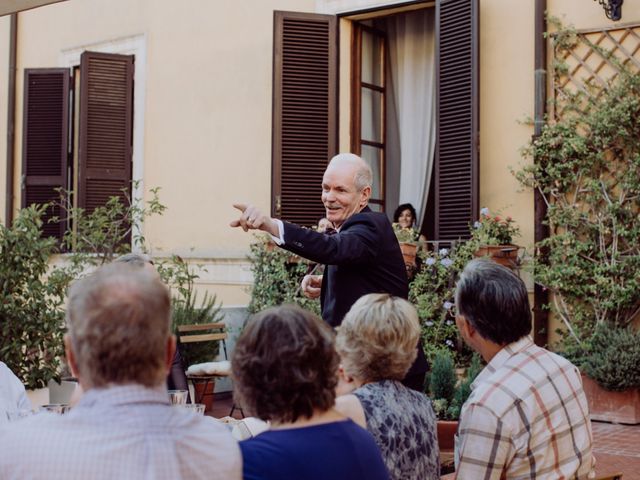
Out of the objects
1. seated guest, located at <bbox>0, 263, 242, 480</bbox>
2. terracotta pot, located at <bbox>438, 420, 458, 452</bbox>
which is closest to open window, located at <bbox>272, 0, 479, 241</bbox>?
terracotta pot, located at <bbox>438, 420, 458, 452</bbox>

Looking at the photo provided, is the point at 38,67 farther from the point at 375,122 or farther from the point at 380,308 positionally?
the point at 380,308

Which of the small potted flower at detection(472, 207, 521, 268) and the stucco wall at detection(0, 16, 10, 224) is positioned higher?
the stucco wall at detection(0, 16, 10, 224)

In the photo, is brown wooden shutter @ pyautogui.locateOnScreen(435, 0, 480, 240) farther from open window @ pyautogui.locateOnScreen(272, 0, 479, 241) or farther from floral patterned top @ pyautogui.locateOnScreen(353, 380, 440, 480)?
floral patterned top @ pyautogui.locateOnScreen(353, 380, 440, 480)

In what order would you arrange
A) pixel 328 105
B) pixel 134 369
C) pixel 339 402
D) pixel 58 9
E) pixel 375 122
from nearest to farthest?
pixel 134 369 < pixel 339 402 < pixel 328 105 < pixel 375 122 < pixel 58 9

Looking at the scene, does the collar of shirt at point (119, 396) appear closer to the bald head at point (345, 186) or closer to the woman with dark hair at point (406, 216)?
the bald head at point (345, 186)

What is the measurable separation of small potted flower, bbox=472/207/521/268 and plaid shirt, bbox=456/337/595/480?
514 cm

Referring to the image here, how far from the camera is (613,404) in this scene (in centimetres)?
671

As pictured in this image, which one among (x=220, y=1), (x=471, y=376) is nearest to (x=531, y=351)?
(x=471, y=376)

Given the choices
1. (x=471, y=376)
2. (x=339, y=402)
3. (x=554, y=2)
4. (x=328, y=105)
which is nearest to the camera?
(x=339, y=402)

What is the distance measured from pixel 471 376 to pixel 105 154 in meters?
6.17

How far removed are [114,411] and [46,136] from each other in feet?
33.2

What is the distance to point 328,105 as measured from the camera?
9.04m

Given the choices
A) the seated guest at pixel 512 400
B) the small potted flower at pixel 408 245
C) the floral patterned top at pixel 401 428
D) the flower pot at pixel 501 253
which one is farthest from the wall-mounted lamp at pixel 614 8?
the floral patterned top at pixel 401 428

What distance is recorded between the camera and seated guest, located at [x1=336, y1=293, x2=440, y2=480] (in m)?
2.30
